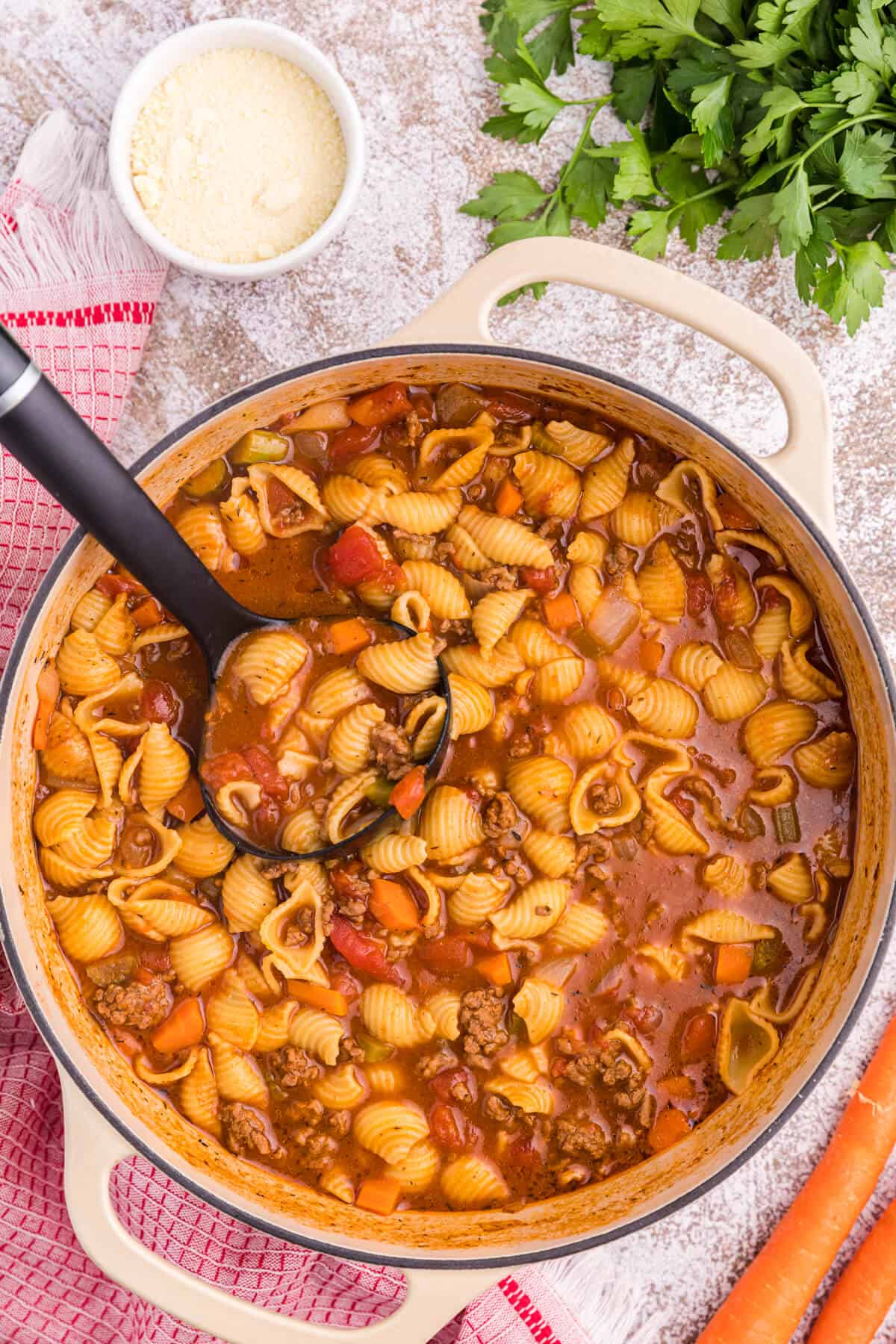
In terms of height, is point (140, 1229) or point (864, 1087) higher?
point (140, 1229)

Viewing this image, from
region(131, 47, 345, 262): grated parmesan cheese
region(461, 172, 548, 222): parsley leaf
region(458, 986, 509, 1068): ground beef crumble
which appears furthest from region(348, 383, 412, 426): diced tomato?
region(458, 986, 509, 1068): ground beef crumble

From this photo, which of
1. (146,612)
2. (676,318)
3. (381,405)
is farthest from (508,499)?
(146,612)

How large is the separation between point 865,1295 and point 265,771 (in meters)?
2.63

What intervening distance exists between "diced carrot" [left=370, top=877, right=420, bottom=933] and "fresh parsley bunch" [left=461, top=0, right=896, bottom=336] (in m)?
1.90

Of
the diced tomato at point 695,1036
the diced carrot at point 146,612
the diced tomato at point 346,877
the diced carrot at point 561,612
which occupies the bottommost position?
the diced tomato at point 695,1036

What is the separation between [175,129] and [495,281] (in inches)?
49.3

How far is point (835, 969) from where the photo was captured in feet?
11.3

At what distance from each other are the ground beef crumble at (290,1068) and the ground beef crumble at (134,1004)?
366mm

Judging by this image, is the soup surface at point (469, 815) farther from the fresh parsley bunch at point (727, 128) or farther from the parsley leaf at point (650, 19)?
the parsley leaf at point (650, 19)

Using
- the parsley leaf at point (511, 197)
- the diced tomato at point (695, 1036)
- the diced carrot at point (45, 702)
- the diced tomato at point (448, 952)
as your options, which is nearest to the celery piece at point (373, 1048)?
the diced tomato at point (448, 952)

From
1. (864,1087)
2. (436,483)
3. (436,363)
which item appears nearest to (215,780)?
(436,483)

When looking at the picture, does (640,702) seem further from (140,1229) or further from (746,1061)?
(140,1229)

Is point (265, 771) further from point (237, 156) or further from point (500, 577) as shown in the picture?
point (237, 156)

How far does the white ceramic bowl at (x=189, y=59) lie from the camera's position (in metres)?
3.44
